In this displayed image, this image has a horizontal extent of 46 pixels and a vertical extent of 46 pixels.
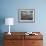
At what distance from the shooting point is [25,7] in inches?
177

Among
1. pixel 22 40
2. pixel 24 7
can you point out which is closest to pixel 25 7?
pixel 24 7

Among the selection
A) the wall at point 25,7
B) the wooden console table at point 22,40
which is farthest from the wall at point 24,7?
the wooden console table at point 22,40

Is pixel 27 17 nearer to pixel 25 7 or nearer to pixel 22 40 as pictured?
pixel 25 7

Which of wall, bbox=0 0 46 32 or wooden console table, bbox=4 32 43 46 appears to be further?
wall, bbox=0 0 46 32

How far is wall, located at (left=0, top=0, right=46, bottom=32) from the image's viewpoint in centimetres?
451

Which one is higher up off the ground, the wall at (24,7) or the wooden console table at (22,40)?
the wall at (24,7)

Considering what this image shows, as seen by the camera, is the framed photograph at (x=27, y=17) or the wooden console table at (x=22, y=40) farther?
the framed photograph at (x=27, y=17)

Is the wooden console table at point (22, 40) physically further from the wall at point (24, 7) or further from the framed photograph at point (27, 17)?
the framed photograph at point (27, 17)

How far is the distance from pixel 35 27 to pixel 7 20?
1.06 meters

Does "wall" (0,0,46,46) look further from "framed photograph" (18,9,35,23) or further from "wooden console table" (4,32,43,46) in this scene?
"wooden console table" (4,32,43,46)

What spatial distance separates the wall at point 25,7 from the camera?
4508 millimetres

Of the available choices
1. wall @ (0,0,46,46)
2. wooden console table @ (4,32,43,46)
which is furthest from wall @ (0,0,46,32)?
wooden console table @ (4,32,43,46)

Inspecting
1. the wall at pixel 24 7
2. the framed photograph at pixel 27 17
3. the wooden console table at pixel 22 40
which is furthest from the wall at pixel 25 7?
the wooden console table at pixel 22 40

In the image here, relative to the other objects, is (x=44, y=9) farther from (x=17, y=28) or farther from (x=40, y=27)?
(x=17, y=28)
